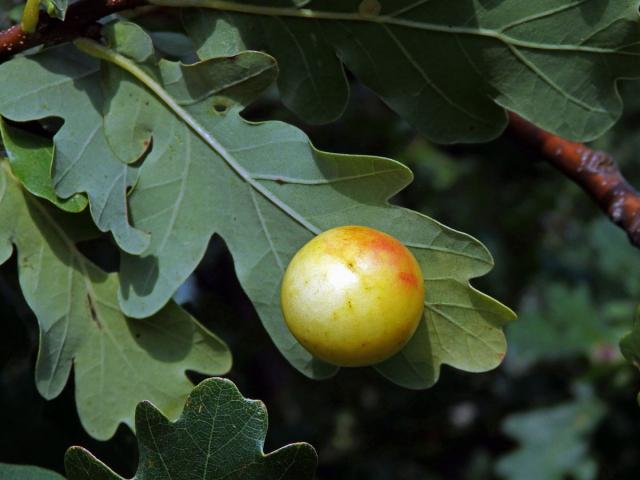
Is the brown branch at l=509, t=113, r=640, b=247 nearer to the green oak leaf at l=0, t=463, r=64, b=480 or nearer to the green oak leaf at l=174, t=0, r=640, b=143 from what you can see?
the green oak leaf at l=174, t=0, r=640, b=143

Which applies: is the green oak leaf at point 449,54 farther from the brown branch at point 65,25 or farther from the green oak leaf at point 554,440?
the green oak leaf at point 554,440

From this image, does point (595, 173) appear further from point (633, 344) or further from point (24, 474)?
point (24, 474)

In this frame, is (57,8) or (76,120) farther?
(76,120)

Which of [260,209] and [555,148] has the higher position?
[260,209]

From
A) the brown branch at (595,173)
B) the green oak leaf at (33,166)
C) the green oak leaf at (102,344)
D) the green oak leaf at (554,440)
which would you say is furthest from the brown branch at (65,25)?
the green oak leaf at (554,440)

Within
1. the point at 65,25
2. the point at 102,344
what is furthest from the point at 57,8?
the point at 102,344

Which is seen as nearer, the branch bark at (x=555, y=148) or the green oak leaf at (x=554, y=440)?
the branch bark at (x=555, y=148)
